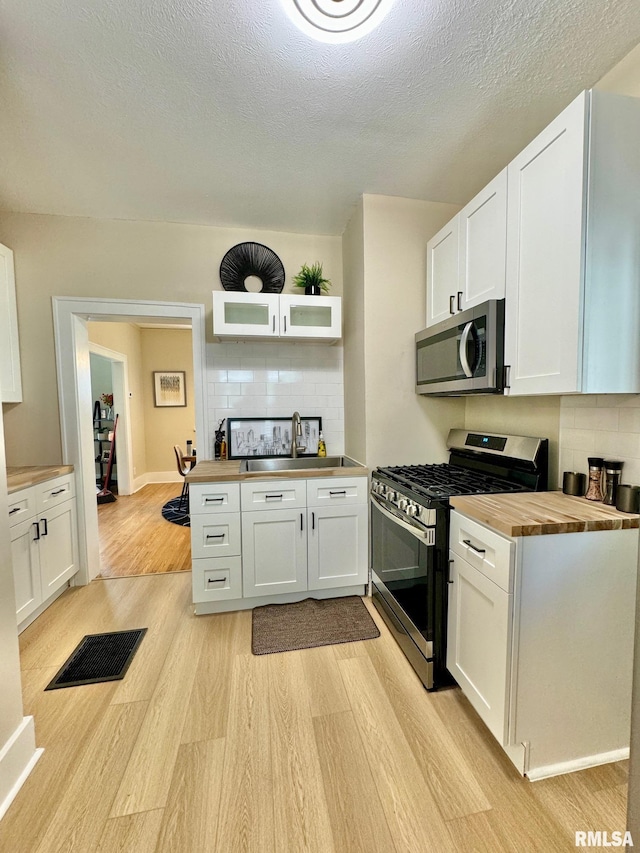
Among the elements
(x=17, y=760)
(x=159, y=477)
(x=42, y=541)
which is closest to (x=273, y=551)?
(x=17, y=760)

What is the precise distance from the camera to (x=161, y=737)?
1417 mm

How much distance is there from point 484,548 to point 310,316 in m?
1.92

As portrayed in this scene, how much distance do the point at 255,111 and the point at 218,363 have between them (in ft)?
5.07

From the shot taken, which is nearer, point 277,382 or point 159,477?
point 277,382

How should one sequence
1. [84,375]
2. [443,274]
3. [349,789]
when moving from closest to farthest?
1. [349,789]
2. [443,274]
3. [84,375]

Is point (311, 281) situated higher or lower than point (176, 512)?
higher

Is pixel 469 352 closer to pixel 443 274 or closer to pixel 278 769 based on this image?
pixel 443 274

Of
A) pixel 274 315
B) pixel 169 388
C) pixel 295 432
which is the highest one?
pixel 274 315

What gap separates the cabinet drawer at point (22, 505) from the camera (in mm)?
1933

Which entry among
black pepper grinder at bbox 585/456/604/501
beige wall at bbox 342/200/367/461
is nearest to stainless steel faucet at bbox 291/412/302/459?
beige wall at bbox 342/200/367/461

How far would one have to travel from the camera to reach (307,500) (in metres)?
2.28

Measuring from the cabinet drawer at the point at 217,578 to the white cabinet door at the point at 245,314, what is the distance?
59.0 inches

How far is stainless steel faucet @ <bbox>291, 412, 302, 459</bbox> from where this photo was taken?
2.72 meters

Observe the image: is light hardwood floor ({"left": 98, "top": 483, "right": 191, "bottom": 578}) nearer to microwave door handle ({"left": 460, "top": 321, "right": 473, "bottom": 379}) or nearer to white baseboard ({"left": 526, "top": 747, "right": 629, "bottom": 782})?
white baseboard ({"left": 526, "top": 747, "right": 629, "bottom": 782})
